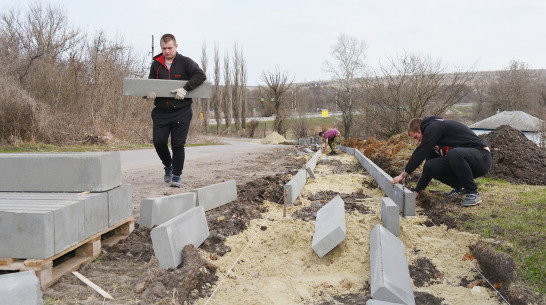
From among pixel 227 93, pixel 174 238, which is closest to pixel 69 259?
pixel 174 238

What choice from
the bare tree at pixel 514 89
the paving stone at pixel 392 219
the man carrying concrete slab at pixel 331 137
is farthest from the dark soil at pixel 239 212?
the bare tree at pixel 514 89

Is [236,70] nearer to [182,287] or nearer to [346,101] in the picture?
[346,101]

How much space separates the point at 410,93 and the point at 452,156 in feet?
37.9

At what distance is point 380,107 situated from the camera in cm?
1736

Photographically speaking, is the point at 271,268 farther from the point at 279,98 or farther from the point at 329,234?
the point at 279,98

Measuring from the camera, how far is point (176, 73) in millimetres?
5180

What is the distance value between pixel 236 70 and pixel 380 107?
2966cm

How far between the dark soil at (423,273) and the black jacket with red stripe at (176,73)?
3.40 meters

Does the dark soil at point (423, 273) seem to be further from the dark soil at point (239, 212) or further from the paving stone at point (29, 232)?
the paving stone at point (29, 232)

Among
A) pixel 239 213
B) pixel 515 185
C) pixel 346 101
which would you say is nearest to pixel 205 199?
pixel 239 213

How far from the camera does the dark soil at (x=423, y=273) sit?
9.09 ft

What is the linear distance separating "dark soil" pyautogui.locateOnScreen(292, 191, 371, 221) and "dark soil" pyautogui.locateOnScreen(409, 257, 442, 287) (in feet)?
4.46

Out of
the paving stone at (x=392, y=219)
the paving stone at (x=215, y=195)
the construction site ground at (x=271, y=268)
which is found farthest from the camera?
the paving stone at (x=215, y=195)

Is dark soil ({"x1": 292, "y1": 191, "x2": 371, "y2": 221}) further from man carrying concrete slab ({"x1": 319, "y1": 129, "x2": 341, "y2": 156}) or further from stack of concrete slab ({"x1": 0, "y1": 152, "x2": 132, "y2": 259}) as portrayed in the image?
man carrying concrete slab ({"x1": 319, "y1": 129, "x2": 341, "y2": 156})
